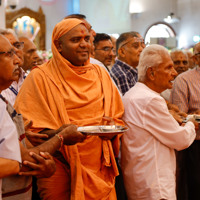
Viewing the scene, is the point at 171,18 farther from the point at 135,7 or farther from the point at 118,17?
the point at 118,17

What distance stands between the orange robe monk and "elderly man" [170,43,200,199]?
158 cm

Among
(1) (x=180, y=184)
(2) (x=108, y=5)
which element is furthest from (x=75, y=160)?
(2) (x=108, y=5)

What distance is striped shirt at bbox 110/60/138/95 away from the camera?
393 centimetres

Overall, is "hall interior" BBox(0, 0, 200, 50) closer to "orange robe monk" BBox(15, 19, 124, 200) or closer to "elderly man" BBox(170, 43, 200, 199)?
"elderly man" BBox(170, 43, 200, 199)

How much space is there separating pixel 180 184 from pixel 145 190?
188 centimetres

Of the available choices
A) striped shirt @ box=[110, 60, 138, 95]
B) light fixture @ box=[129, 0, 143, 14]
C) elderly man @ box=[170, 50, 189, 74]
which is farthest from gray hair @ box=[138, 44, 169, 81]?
light fixture @ box=[129, 0, 143, 14]

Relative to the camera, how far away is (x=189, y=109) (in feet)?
14.2

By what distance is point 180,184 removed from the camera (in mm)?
4684

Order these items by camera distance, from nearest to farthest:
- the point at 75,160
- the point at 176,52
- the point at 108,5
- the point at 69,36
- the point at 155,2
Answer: the point at 75,160, the point at 69,36, the point at 176,52, the point at 108,5, the point at 155,2

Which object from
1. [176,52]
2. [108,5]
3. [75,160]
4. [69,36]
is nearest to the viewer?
[75,160]

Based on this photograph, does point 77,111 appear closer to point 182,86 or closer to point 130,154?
point 130,154

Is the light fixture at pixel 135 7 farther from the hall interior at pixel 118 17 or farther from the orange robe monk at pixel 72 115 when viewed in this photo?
the orange robe monk at pixel 72 115

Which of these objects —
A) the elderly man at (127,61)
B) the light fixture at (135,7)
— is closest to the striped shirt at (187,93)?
the elderly man at (127,61)

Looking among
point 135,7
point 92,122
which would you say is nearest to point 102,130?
point 92,122
